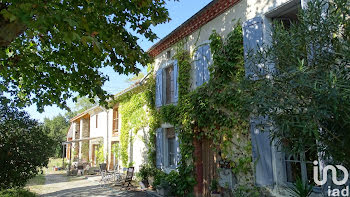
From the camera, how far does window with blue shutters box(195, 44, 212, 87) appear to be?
25.7 feet

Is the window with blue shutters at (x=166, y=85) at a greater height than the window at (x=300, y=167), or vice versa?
the window with blue shutters at (x=166, y=85)

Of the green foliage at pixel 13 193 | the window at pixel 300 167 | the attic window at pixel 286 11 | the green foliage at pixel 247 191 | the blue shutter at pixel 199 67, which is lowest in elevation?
the green foliage at pixel 13 193

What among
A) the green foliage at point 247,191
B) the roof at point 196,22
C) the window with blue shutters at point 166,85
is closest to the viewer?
the green foliage at point 247,191

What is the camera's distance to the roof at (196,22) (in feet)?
24.7

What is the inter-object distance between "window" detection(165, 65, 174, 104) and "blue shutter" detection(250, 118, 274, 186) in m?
4.68

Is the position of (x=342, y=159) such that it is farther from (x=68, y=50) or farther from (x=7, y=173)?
(x=7, y=173)

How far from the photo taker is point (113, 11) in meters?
6.44

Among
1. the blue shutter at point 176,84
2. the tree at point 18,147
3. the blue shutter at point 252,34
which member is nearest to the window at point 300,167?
the blue shutter at point 252,34

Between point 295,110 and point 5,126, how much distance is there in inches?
306

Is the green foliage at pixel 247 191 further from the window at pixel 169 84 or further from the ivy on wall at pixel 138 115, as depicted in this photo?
the ivy on wall at pixel 138 115

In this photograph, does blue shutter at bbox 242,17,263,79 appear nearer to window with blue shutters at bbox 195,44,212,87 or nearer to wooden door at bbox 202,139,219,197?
window with blue shutters at bbox 195,44,212,87

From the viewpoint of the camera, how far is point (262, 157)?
557 centimetres

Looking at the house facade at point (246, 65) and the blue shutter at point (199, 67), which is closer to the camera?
the house facade at point (246, 65)

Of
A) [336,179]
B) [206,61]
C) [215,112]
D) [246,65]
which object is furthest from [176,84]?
[336,179]
